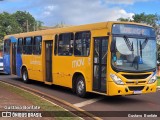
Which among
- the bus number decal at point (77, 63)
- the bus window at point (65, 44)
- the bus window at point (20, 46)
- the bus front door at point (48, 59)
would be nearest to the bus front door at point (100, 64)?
the bus number decal at point (77, 63)

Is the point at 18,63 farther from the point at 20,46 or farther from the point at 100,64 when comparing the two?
the point at 100,64

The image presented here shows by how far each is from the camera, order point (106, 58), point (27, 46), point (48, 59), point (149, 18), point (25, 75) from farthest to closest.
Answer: point (149, 18), point (25, 75), point (27, 46), point (48, 59), point (106, 58)

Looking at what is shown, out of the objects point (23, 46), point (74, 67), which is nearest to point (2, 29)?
point (23, 46)

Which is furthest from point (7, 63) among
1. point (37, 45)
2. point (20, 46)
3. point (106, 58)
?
point (106, 58)

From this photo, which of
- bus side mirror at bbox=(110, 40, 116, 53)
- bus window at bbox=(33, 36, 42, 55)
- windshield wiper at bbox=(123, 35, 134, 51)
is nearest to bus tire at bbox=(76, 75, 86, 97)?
bus side mirror at bbox=(110, 40, 116, 53)

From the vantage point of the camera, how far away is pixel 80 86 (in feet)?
49.5

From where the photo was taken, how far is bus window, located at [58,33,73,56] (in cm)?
1612

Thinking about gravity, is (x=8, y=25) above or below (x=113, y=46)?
above

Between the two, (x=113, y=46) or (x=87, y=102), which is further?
(x=87, y=102)

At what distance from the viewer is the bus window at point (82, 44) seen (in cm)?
1467

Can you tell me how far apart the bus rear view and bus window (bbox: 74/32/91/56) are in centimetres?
161

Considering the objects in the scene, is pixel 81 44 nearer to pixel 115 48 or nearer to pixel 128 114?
pixel 115 48

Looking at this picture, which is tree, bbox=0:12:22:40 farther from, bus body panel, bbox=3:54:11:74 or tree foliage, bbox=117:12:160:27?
bus body panel, bbox=3:54:11:74

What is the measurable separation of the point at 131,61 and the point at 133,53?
32 centimetres
